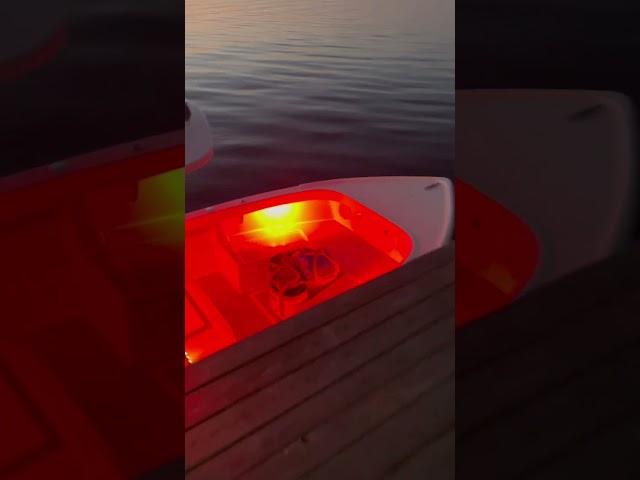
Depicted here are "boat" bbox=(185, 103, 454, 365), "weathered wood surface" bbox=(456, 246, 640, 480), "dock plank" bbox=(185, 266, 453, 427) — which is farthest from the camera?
"boat" bbox=(185, 103, 454, 365)

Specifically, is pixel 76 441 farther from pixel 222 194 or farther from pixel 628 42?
pixel 222 194

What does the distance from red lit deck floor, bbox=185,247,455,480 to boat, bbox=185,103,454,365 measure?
0.46 meters

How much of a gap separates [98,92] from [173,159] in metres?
0.07

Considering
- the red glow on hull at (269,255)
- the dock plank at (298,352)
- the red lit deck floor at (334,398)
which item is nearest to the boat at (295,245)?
the red glow on hull at (269,255)

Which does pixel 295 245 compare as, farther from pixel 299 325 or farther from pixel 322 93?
pixel 322 93

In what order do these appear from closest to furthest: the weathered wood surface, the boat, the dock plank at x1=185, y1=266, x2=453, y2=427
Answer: the weathered wood surface
the dock plank at x1=185, y1=266, x2=453, y2=427
the boat

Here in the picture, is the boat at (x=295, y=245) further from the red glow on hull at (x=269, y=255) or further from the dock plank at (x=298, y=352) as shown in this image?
the dock plank at (x=298, y=352)

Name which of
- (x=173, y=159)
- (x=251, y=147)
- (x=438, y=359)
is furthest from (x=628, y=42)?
(x=251, y=147)

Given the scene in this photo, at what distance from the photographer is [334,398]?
103 centimetres

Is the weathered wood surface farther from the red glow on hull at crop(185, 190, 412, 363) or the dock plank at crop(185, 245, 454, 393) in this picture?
the red glow on hull at crop(185, 190, 412, 363)

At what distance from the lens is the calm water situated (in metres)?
3.99

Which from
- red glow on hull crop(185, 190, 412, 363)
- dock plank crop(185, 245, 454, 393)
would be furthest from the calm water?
dock plank crop(185, 245, 454, 393)

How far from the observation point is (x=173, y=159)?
0.39 meters

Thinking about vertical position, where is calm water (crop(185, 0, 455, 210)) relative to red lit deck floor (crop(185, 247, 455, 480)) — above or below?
above
